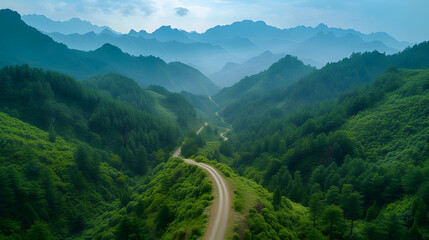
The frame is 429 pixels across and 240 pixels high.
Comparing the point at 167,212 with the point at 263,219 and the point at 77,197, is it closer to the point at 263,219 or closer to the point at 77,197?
the point at 263,219

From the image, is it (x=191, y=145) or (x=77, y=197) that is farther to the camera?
(x=191, y=145)

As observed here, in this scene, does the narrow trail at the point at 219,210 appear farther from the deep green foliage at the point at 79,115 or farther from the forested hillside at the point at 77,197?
the deep green foliage at the point at 79,115

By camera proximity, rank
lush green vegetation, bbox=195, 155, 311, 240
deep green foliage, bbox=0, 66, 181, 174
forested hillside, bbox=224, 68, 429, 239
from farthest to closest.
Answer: deep green foliage, bbox=0, 66, 181, 174 → forested hillside, bbox=224, 68, 429, 239 → lush green vegetation, bbox=195, 155, 311, 240

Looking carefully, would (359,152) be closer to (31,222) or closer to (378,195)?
(378,195)

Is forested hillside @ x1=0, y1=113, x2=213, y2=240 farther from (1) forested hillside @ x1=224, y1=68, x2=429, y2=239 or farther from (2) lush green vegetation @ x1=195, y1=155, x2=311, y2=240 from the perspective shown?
(1) forested hillside @ x1=224, y1=68, x2=429, y2=239

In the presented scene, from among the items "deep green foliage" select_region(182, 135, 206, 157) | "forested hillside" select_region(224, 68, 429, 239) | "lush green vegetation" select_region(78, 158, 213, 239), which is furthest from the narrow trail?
"deep green foliage" select_region(182, 135, 206, 157)

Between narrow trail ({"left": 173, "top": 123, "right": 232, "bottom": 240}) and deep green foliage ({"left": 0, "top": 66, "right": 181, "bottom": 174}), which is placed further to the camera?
deep green foliage ({"left": 0, "top": 66, "right": 181, "bottom": 174})

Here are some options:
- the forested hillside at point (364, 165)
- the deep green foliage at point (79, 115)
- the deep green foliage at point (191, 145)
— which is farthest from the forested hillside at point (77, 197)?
the deep green foliage at point (191, 145)

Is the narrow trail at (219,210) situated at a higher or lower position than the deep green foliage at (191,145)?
higher

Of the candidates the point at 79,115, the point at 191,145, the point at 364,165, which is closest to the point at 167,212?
the point at 364,165
